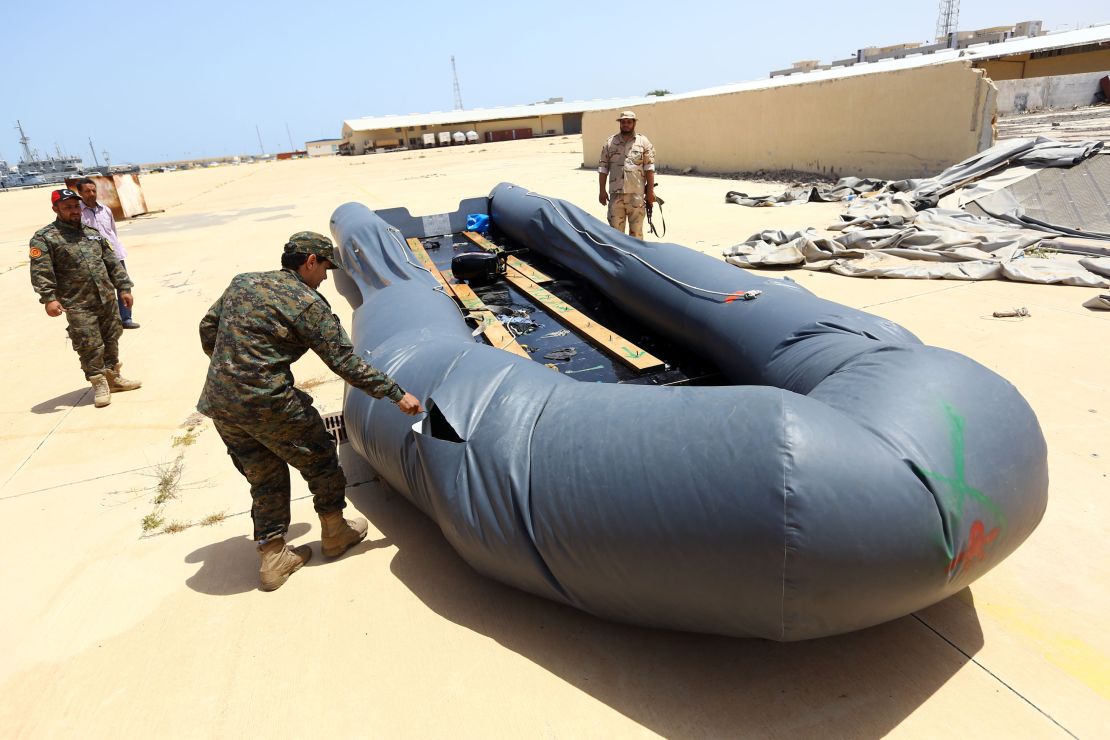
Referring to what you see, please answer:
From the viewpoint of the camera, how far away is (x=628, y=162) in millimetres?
6570

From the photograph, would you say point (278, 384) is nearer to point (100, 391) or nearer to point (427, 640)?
point (427, 640)

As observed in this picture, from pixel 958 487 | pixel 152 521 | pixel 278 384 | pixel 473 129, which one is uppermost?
pixel 473 129

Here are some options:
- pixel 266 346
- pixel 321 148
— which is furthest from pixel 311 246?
pixel 321 148

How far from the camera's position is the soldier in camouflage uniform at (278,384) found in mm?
2426

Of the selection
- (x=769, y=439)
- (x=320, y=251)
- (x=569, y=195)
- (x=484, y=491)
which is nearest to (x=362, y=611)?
(x=484, y=491)

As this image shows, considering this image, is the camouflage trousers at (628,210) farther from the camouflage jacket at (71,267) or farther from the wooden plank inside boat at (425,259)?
the camouflage jacket at (71,267)

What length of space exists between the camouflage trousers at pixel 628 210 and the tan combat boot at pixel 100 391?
4.77m

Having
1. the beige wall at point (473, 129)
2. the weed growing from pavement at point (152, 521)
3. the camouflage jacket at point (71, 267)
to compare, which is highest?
the beige wall at point (473, 129)

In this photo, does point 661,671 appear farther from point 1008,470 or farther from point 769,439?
point 1008,470

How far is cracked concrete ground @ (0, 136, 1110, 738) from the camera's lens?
192cm

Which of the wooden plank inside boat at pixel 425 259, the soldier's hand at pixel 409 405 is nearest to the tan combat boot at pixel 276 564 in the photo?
the soldier's hand at pixel 409 405

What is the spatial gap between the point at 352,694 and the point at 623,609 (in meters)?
0.93

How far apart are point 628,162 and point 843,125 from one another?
764cm

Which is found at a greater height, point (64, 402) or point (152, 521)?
point (64, 402)
